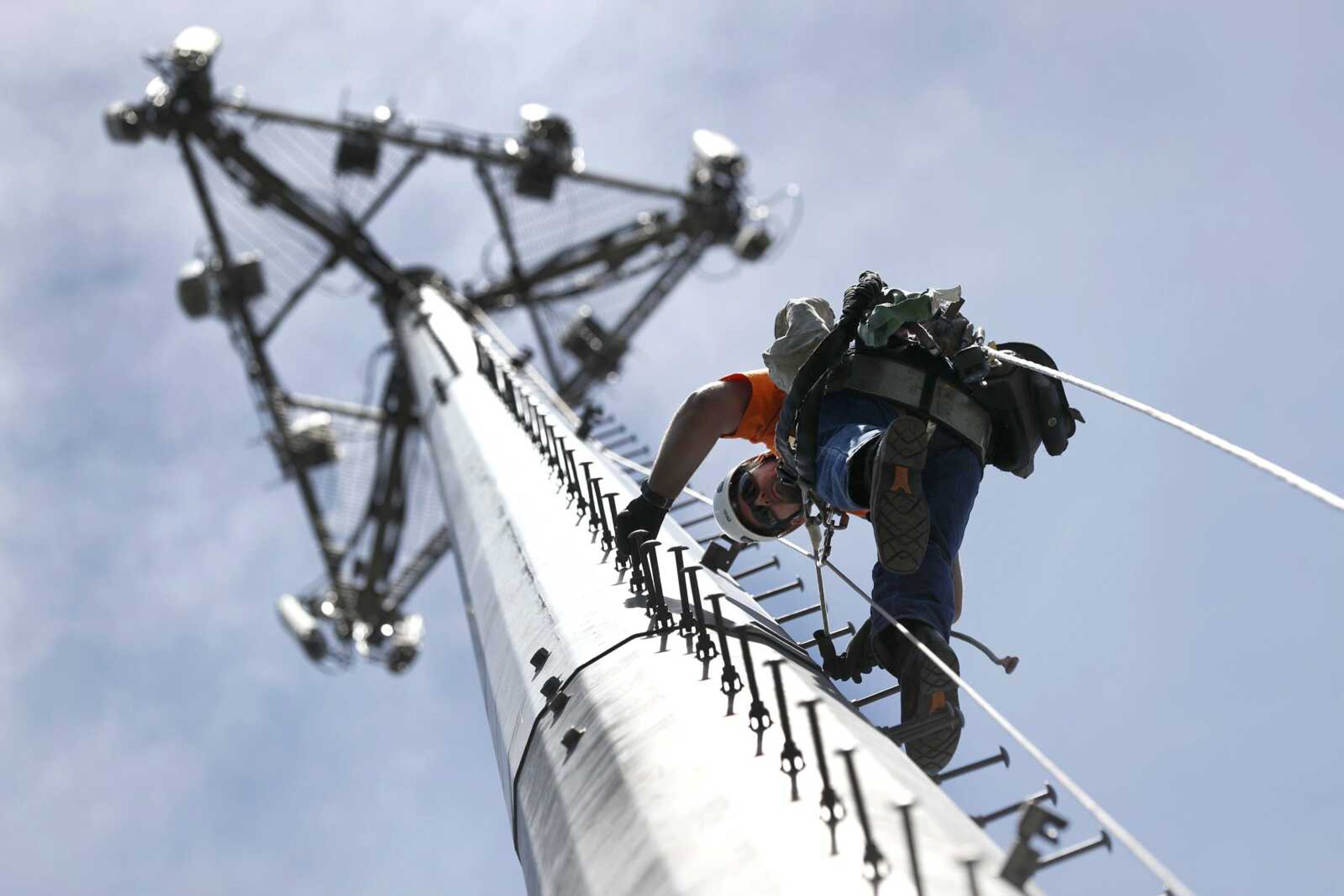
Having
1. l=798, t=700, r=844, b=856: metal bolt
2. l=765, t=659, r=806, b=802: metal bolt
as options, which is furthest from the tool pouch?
l=798, t=700, r=844, b=856: metal bolt

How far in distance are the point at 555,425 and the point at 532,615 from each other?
9.96ft

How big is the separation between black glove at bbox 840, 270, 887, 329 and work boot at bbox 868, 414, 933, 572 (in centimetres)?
58

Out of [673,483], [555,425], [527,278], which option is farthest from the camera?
[527,278]

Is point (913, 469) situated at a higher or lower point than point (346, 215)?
lower

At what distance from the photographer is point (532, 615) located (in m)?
6.06

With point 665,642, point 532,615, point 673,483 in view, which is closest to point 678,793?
point 665,642

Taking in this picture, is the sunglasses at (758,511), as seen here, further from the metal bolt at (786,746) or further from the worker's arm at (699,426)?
the metal bolt at (786,746)

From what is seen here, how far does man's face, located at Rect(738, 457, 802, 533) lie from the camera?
6617mm

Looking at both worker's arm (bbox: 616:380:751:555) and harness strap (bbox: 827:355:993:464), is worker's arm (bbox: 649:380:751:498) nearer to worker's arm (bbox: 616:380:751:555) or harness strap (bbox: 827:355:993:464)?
worker's arm (bbox: 616:380:751:555)

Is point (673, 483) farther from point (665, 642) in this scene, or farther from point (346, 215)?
point (346, 215)

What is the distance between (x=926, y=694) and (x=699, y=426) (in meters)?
1.71

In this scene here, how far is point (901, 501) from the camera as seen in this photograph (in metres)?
5.49

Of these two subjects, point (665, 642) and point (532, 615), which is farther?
point (532, 615)

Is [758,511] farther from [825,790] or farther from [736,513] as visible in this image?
[825,790]
